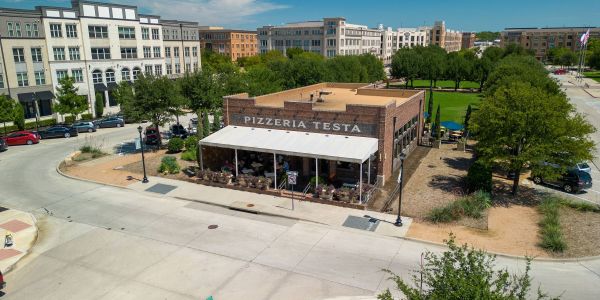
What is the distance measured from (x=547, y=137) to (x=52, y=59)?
56.2 meters

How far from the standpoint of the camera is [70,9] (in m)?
55.7

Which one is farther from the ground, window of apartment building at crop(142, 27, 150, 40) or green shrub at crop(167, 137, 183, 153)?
window of apartment building at crop(142, 27, 150, 40)

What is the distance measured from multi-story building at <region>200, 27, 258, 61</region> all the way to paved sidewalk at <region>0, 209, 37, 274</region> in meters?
131

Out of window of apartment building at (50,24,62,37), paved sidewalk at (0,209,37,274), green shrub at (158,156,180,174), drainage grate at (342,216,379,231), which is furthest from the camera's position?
window of apartment building at (50,24,62,37)

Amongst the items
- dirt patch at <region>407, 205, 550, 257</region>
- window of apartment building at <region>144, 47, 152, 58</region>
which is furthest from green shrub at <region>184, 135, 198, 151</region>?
window of apartment building at <region>144, 47, 152, 58</region>

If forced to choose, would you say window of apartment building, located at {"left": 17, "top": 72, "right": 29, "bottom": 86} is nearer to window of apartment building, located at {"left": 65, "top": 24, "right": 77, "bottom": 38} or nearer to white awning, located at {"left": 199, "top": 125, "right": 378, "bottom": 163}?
window of apartment building, located at {"left": 65, "top": 24, "right": 77, "bottom": 38}

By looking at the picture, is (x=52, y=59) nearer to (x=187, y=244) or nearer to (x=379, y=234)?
(x=187, y=244)

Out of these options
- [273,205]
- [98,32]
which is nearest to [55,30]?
[98,32]

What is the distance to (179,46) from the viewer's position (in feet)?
255

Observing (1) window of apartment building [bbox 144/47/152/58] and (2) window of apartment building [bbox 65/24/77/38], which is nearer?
(2) window of apartment building [bbox 65/24/77/38]

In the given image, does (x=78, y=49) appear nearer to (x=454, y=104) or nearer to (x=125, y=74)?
(x=125, y=74)

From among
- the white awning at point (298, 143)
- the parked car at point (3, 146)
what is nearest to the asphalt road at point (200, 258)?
the white awning at point (298, 143)

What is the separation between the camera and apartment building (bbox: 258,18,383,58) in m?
125

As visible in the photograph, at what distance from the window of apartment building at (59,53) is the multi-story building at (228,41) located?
311 ft
